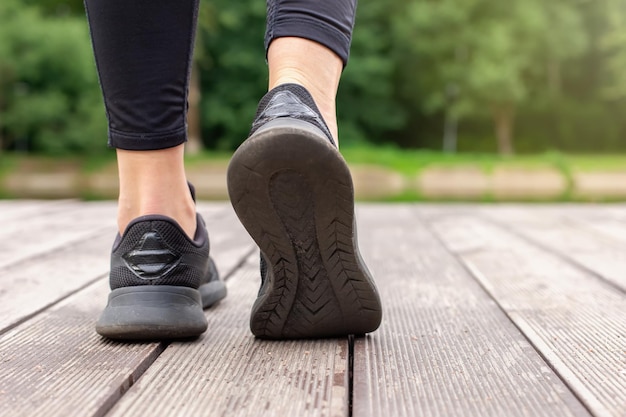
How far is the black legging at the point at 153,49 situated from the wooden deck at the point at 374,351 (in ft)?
0.92

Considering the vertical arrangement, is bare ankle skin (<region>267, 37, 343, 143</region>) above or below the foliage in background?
below

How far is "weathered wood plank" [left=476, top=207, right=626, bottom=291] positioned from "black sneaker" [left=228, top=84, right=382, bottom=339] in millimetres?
688

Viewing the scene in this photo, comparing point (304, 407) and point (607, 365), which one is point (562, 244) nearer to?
point (607, 365)

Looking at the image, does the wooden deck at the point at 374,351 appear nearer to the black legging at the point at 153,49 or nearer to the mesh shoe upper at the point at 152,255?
the mesh shoe upper at the point at 152,255

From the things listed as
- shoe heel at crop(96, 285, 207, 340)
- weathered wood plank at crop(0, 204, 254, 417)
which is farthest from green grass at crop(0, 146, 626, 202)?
shoe heel at crop(96, 285, 207, 340)

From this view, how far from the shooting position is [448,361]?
2.57 ft

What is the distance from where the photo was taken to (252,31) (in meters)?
16.4

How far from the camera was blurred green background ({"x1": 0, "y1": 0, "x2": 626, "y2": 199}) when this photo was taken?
9016 millimetres

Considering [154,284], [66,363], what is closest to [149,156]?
[154,284]

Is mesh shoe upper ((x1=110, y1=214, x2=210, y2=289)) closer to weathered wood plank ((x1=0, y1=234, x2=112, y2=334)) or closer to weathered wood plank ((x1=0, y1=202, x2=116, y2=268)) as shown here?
weathered wood plank ((x1=0, y1=234, x2=112, y2=334))

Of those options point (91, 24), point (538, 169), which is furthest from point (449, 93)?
point (91, 24)

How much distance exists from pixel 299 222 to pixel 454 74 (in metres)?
16.7

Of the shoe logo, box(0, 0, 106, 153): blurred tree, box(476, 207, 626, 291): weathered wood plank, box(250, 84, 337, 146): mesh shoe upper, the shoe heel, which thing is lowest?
box(476, 207, 626, 291): weathered wood plank

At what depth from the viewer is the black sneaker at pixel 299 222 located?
0.73 m
